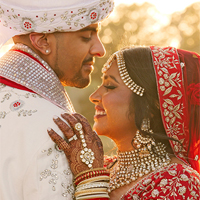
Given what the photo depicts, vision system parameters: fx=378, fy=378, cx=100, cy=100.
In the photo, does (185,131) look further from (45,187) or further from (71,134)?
(45,187)

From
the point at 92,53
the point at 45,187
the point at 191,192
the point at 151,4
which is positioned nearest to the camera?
the point at 45,187

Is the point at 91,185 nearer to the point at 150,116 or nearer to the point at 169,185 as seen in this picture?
the point at 169,185

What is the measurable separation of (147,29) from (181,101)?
31.6ft

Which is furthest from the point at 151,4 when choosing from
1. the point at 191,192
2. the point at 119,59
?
the point at 191,192

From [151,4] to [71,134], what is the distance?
11.8 m

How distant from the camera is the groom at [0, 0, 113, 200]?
2.12 meters

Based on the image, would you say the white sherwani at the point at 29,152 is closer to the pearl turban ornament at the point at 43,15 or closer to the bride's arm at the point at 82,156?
the bride's arm at the point at 82,156

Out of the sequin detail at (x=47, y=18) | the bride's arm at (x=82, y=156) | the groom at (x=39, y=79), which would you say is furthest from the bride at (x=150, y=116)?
the sequin detail at (x=47, y=18)

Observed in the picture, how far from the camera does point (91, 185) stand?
7.47 feet

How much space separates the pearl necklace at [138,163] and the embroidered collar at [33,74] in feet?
2.72

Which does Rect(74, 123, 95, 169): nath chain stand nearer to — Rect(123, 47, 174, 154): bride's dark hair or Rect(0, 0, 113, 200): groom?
Rect(0, 0, 113, 200): groom

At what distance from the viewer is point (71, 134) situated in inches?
90.2

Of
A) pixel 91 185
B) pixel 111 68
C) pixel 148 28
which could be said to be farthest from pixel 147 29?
pixel 91 185

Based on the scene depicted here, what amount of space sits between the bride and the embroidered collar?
73 centimetres
